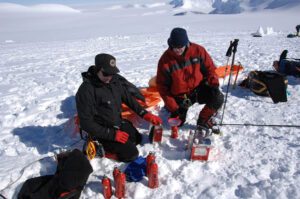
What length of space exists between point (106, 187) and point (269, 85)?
381 centimetres

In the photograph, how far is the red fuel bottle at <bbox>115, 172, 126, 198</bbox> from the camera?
9.86 feet

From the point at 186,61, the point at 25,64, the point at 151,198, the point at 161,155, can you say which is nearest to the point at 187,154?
the point at 161,155

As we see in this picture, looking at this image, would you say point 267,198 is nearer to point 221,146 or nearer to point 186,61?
point 221,146

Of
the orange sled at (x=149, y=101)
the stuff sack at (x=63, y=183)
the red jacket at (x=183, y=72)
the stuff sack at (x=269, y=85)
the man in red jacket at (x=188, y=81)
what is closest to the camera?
the stuff sack at (x=63, y=183)

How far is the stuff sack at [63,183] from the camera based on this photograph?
2.98m

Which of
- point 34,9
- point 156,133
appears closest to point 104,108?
point 156,133

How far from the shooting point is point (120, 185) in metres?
3.03

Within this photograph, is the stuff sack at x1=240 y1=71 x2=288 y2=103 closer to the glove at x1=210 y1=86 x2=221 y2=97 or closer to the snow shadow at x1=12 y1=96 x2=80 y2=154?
the glove at x1=210 y1=86 x2=221 y2=97

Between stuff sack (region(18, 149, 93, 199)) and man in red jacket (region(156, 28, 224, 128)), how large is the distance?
68.6 inches

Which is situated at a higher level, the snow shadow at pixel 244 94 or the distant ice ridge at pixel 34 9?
the distant ice ridge at pixel 34 9

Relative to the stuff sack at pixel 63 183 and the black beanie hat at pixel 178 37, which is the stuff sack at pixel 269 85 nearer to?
the black beanie hat at pixel 178 37

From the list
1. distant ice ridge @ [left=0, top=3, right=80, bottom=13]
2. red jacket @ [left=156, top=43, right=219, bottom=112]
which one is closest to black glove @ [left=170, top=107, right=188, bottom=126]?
red jacket @ [left=156, top=43, right=219, bottom=112]

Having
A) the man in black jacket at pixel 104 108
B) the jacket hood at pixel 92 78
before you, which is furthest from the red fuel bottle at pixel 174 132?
the jacket hood at pixel 92 78

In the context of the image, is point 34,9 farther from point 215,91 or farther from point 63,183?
point 63,183
